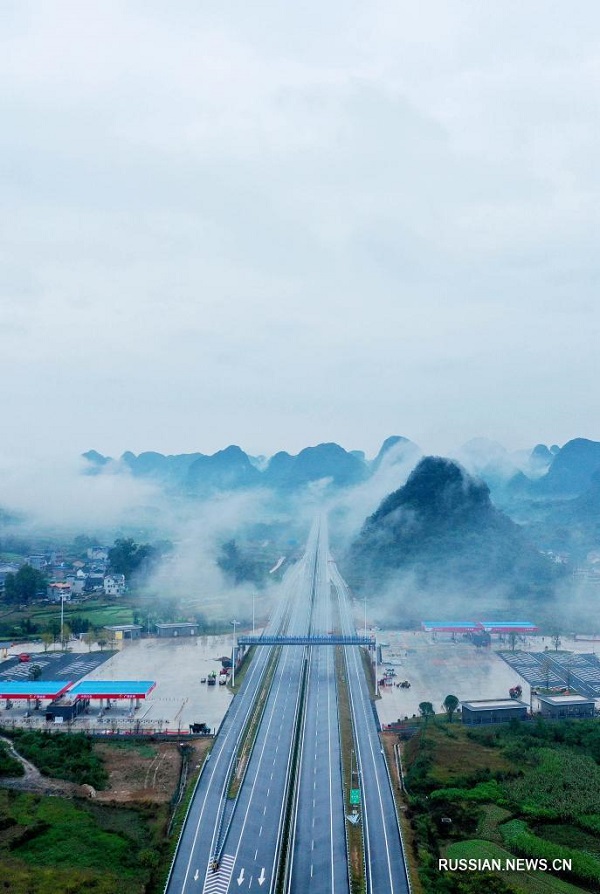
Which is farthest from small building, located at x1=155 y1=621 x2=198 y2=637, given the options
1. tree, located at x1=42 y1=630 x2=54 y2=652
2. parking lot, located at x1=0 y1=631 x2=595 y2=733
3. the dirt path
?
the dirt path

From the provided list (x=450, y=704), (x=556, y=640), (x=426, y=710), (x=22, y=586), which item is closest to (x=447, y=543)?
(x=556, y=640)

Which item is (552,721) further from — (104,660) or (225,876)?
(104,660)

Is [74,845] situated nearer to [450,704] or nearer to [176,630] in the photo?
[450,704]

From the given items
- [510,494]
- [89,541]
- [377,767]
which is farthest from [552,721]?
[510,494]

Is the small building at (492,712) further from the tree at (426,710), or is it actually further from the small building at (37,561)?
the small building at (37,561)

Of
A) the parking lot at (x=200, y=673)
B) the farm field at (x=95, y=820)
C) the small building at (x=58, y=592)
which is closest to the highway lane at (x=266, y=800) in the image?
the farm field at (x=95, y=820)
